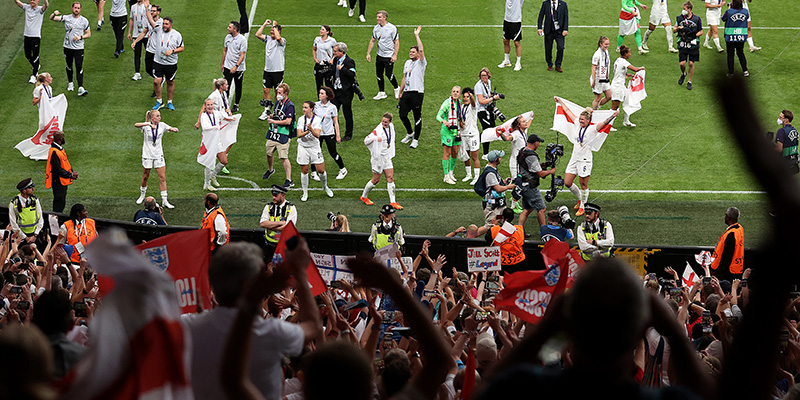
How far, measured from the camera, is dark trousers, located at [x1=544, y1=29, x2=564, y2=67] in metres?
22.5

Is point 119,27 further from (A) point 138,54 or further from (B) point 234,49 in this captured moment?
(B) point 234,49

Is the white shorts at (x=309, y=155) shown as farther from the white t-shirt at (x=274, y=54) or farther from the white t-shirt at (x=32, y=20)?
the white t-shirt at (x=32, y=20)

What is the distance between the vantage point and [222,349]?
3.31m

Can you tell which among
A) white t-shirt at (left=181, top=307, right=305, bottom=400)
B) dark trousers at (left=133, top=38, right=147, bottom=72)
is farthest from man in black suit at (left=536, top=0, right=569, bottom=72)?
white t-shirt at (left=181, top=307, right=305, bottom=400)

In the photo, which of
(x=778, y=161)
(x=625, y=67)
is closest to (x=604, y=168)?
(x=625, y=67)

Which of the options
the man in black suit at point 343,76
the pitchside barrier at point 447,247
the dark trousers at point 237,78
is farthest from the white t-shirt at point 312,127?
the dark trousers at point 237,78

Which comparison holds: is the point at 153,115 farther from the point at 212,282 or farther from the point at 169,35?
the point at 212,282

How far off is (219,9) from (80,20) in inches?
225

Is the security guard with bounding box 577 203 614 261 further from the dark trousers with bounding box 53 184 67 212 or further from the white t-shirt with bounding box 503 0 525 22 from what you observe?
the white t-shirt with bounding box 503 0 525 22

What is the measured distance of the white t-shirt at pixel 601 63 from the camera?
65.7 ft

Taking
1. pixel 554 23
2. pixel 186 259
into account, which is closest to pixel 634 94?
pixel 554 23

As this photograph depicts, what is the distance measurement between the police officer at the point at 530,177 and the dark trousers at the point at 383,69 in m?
5.96

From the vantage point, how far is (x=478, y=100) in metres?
18.3

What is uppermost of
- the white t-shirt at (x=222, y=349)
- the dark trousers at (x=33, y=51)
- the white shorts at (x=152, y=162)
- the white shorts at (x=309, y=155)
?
the white t-shirt at (x=222, y=349)
